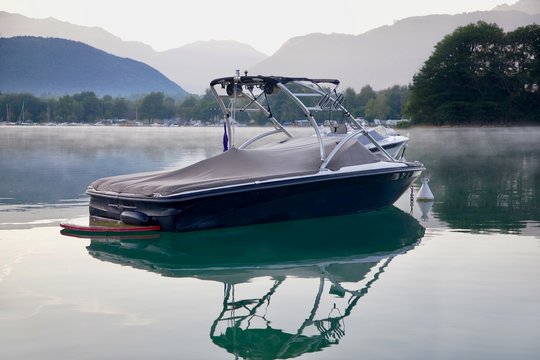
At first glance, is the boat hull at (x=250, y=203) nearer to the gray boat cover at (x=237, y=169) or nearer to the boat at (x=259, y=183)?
the boat at (x=259, y=183)

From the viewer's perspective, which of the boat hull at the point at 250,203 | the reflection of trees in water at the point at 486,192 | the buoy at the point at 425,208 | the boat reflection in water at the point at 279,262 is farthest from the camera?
the buoy at the point at 425,208

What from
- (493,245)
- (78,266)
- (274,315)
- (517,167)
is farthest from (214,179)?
(517,167)

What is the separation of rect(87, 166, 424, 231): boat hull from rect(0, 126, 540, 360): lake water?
10.7 inches

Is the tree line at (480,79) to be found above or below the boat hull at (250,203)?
above

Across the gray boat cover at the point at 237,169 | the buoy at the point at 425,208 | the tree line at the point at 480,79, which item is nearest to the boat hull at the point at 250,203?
the gray boat cover at the point at 237,169

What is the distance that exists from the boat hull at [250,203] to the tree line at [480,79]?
102820mm

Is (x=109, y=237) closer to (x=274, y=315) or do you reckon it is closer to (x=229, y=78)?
(x=229, y=78)

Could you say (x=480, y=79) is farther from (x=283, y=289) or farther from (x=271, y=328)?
(x=271, y=328)

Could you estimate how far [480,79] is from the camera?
117875 mm

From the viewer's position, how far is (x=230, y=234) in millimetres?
13906

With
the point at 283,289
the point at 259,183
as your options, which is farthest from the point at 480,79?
the point at 283,289

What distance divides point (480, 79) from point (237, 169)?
4306 inches

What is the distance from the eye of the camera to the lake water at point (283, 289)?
7297 mm

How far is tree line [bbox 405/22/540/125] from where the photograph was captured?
11362 centimetres
